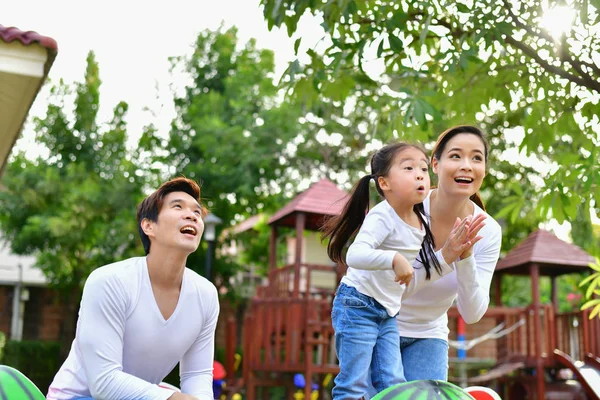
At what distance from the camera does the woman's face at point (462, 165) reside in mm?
3572

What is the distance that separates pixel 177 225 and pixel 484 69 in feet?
11.9

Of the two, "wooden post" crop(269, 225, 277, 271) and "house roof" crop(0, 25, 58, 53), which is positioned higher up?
"house roof" crop(0, 25, 58, 53)

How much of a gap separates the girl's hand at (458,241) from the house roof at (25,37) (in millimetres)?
3282

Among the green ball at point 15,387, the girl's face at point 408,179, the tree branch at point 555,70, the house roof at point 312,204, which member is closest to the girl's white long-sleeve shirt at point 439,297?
the girl's face at point 408,179

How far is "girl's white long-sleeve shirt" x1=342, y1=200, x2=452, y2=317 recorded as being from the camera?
3.33 meters

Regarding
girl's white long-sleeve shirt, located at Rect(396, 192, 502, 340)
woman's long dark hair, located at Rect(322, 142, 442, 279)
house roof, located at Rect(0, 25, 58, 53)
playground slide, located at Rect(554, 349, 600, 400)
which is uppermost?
house roof, located at Rect(0, 25, 58, 53)

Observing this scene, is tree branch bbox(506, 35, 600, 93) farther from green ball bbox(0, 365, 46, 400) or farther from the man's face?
green ball bbox(0, 365, 46, 400)

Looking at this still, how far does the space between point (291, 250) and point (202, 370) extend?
27.1m

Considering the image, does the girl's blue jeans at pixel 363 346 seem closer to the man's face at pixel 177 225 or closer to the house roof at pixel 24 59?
the man's face at pixel 177 225

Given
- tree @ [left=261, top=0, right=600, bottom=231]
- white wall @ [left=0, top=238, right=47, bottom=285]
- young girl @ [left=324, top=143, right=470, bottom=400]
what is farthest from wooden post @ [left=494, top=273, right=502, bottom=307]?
white wall @ [left=0, top=238, right=47, bottom=285]

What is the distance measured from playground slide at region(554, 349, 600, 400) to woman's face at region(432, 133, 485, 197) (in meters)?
9.83

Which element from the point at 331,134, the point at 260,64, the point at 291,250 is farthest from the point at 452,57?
the point at 291,250

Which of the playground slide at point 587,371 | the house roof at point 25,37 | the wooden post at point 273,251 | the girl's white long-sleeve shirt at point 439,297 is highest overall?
the house roof at point 25,37

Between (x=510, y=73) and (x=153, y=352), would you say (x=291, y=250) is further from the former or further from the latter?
(x=153, y=352)
